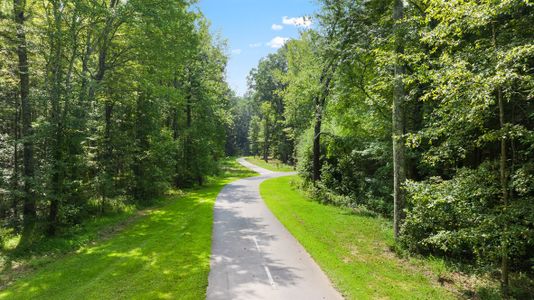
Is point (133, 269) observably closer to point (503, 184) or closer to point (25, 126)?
point (25, 126)

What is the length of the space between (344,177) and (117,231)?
1469cm

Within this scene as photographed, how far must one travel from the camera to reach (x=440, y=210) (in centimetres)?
862

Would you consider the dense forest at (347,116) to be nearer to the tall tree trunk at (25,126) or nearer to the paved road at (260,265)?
the tall tree trunk at (25,126)

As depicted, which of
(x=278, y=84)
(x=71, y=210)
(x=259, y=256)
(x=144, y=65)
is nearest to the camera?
(x=259, y=256)

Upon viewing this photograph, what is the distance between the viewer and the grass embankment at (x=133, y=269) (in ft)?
26.6

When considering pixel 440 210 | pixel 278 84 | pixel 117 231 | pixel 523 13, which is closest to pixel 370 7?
pixel 523 13

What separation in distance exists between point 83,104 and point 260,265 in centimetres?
1101

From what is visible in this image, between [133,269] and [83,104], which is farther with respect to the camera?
[83,104]

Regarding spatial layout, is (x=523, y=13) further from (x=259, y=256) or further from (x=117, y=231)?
(x=117, y=231)

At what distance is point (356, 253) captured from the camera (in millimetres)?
10805

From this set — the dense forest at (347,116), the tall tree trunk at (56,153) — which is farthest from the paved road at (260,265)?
the tall tree trunk at (56,153)

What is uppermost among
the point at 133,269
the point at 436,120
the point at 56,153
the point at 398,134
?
the point at 436,120

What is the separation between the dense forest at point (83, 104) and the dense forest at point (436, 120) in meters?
9.78

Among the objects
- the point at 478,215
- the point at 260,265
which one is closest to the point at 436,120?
the point at 478,215
